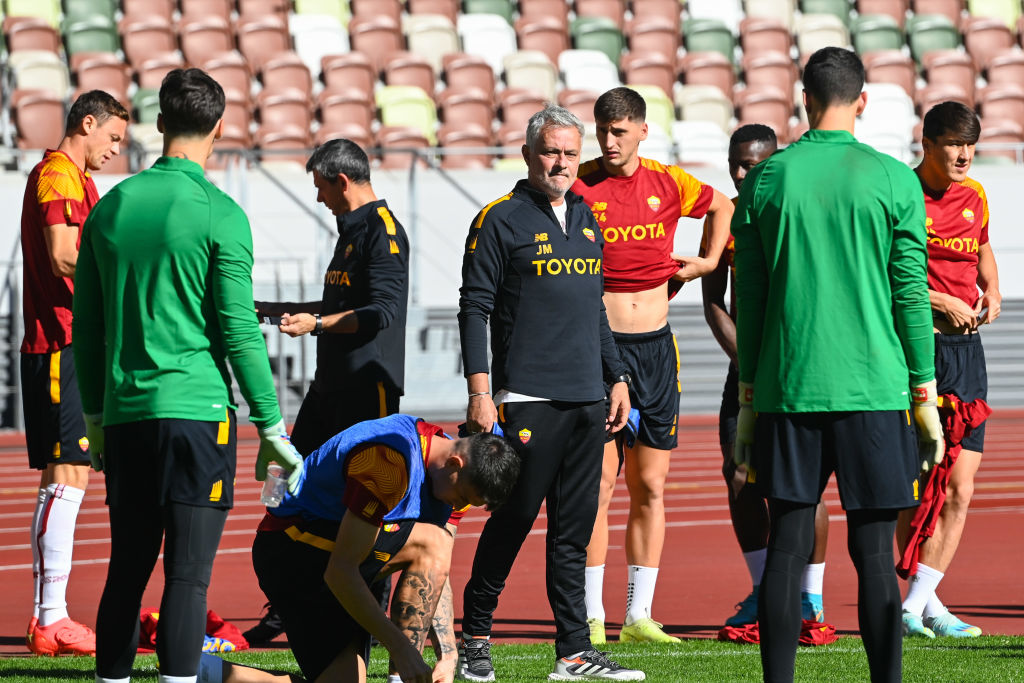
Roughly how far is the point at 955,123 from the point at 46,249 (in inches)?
144

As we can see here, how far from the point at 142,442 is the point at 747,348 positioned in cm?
173

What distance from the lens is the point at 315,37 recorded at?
20.5 m

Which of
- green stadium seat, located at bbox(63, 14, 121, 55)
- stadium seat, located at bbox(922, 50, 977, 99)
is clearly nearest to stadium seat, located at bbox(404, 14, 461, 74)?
green stadium seat, located at bbox(63, 14, 121, 55)

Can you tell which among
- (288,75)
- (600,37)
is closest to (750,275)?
(288,75)

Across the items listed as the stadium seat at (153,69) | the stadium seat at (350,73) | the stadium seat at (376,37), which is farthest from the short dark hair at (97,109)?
the stadium seat at (376,37)

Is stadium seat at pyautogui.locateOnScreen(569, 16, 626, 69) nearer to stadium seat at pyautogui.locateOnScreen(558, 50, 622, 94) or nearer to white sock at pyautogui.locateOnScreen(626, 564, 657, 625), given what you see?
stadium seat at pyautogui.locateOnScreen(558, 50, 622, 94)

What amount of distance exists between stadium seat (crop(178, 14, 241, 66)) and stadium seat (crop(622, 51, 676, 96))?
18.5ft

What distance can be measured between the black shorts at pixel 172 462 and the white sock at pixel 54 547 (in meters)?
1.76

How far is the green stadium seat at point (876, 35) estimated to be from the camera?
21.5 m

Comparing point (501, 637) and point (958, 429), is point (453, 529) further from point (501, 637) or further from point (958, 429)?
point (958, 429)

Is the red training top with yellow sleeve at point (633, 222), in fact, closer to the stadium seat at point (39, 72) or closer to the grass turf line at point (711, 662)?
the grass turf line at point (711, 662)

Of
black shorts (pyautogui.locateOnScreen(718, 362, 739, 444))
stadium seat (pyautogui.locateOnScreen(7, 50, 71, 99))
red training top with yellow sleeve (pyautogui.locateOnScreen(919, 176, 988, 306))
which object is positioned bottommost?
black shorts (pyautogui.locateOnScreen(718, 362, 739, 444))

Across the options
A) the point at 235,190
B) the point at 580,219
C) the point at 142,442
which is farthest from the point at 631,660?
the point at 235,190

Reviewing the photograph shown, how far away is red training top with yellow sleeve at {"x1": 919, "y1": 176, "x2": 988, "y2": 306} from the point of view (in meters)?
5.95
